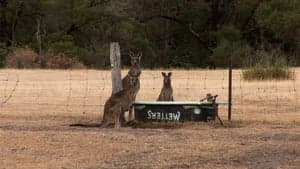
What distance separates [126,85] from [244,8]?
3937cm

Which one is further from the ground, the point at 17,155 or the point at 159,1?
the point at 159,1

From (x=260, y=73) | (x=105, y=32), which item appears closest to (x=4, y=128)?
(x=260, y=73)

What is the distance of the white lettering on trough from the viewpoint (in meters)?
14.6

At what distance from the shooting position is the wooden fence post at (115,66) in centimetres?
1500

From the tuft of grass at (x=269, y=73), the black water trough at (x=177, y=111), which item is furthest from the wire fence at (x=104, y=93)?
the black water trough at (x=177, y=111)

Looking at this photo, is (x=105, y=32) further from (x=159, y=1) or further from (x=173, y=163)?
(x=173, y=163)

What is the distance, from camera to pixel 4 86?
2542 centimetres

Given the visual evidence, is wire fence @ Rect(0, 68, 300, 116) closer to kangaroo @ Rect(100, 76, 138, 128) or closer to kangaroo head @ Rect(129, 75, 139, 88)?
kangaroo head @ Rect(129, 75, 139, 88)

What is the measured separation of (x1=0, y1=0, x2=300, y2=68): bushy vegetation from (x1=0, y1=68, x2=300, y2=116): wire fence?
54.5ft

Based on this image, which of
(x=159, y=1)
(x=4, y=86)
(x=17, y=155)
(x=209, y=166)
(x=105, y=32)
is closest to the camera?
(x=209, y=166)

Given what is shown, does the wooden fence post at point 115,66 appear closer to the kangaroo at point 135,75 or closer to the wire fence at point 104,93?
the kangaroo at point 135,75

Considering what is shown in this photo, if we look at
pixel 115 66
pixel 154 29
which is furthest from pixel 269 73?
pixel 154 29

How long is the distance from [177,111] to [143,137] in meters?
2.35

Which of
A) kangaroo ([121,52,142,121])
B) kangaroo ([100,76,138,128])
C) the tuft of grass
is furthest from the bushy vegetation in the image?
kangaroo ([100,76,138,128])
